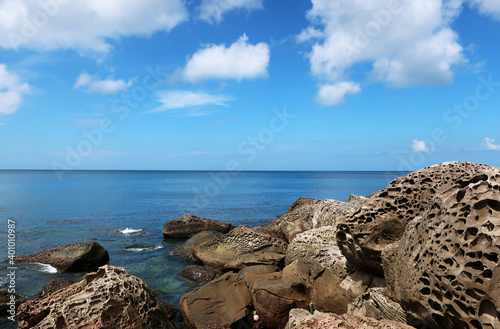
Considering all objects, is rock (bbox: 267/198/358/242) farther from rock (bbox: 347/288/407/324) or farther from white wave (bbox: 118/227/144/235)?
white wave (bbox: 118/227/144/235)

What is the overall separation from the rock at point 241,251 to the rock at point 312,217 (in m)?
2.09

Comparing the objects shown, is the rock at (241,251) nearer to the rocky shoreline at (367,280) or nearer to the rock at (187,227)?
the rocky shoreline at (367,280)

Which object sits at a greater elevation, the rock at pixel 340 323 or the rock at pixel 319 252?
the rock at pixel 340 323

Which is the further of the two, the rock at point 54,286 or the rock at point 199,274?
the rock at point 199,274

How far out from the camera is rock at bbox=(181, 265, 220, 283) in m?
11.6

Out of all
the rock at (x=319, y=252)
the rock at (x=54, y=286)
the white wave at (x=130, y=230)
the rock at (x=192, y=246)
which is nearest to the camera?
the rock at (x=319, y=252)

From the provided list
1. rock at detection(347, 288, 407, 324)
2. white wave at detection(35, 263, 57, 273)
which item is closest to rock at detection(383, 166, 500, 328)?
rock at detection(347, 288, 407, 324)

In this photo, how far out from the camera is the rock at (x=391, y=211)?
6367 millimetres

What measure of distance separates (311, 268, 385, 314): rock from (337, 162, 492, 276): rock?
0.22 m

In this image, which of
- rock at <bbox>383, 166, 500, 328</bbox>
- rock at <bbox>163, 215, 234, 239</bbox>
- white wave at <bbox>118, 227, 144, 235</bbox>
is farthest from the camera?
white wave at <bbox>118, 227, 144, 235</bbox>

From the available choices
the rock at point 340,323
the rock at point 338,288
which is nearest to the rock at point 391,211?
the rock at point 338,288

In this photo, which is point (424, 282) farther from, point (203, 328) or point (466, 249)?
point (203, 328)

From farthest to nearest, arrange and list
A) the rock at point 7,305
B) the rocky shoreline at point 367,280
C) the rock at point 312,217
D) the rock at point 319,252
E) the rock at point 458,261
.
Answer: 1. the rock at point 312,217
2. the rock at point 7,305
3. the rock at point 319,252
4. the rocky shoreline at point 367,280
5. the rock at point 458,261

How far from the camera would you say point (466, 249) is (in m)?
3.64
